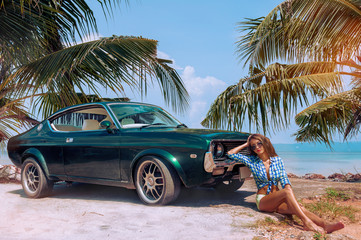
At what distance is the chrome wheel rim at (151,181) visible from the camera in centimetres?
489

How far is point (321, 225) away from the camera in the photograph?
152 inches

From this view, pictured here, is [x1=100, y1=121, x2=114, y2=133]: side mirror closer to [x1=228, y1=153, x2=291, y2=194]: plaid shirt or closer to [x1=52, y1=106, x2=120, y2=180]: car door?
[x1=52, y1=106, x2=120, y2=180]: car door

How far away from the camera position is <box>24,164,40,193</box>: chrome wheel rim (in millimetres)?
6375

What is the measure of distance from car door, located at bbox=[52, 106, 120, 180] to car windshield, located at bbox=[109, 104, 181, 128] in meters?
0.27

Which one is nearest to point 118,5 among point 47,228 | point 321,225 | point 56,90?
point 56,90

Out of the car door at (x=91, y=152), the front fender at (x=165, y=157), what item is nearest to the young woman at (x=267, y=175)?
the front fender at (x=165, y=157)

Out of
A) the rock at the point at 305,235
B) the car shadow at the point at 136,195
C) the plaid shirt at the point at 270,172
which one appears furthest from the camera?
the car shadow at the point at 136,195

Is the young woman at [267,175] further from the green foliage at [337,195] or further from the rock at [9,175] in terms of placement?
the rock at [9,175]

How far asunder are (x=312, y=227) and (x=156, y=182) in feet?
7.15

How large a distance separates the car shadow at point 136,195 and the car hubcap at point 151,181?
0.92ft

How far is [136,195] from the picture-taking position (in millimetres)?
5949

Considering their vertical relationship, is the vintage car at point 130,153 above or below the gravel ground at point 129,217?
above

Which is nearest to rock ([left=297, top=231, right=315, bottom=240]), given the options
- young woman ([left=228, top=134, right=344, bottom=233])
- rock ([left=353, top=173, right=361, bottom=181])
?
young woman ([left=228, top=134, right=344, bottom=233])

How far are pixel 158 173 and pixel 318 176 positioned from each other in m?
9.42
